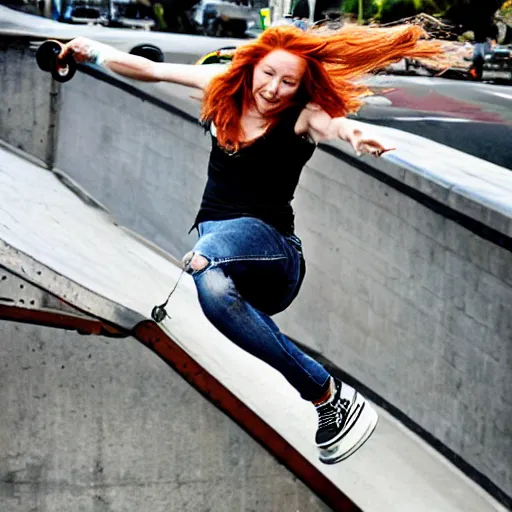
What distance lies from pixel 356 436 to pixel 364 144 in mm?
1319

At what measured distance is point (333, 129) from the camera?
4.25m

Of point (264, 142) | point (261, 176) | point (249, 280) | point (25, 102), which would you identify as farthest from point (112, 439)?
point (25, 102)

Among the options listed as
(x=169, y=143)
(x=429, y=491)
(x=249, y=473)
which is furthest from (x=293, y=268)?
(x=169, y=143)

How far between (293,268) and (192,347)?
142cm

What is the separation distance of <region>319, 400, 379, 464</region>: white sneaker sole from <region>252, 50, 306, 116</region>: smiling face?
1308 mm

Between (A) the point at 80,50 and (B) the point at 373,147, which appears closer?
(B) the point at 373,147

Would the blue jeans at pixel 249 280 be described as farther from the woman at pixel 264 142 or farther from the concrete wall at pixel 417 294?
the concrete wall at pixel 417 294

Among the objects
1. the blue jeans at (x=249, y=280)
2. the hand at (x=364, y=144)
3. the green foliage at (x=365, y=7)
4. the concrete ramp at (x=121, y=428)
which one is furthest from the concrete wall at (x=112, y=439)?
the green foliage at (x=365, y=7)

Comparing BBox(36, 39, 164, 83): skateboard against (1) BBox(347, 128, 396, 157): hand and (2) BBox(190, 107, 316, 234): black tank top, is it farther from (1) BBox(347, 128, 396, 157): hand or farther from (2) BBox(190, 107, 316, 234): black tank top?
(1) BBox(347, 128, 396, 157): hand

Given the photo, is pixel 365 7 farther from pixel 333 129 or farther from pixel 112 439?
pixel 333 129

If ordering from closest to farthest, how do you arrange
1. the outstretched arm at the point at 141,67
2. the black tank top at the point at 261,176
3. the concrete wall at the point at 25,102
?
the black tank top at the point at 261,176 → the outstretched arm at the point at 141,67 → the concrete wall at the point at 25,102

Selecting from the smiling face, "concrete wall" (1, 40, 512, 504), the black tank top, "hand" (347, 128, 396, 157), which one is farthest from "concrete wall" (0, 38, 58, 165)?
"hand" (347, 128, 396, 157)

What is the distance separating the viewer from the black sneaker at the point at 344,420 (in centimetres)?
475

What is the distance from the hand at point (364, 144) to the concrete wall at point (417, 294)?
1.16m
